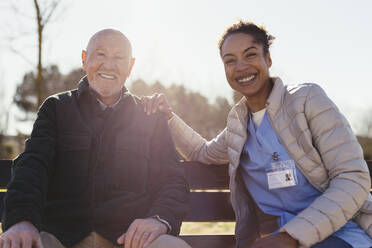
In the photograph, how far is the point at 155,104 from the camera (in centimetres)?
287

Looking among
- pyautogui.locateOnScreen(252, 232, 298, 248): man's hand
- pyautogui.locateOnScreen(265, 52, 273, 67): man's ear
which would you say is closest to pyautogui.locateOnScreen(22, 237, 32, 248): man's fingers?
pyautogui.locateOnScreen(252, 232, 298, 248): man's hand

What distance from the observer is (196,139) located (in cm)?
333

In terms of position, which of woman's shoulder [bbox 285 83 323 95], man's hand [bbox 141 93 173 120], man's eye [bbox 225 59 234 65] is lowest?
man's hand [bbox 141 93 173 120]

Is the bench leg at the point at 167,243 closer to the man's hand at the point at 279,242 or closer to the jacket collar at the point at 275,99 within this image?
the man's hand at the point at 279,242

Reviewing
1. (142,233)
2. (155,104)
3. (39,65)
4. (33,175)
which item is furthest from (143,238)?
(39,65)

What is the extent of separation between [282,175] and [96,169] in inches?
48.1

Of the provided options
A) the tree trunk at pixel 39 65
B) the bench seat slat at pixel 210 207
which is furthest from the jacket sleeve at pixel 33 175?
the tree trunk at pixel 39 65

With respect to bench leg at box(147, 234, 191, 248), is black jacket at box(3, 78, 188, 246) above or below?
above

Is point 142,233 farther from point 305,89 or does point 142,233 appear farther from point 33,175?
point 305,89

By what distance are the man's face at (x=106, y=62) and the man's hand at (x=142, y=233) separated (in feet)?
3.31

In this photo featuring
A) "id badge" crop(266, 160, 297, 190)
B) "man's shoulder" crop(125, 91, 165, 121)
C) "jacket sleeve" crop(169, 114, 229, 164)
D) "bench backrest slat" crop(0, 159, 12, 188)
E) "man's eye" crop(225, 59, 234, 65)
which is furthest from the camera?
"jacket sleeve" crop(169, 114, 229, 164)

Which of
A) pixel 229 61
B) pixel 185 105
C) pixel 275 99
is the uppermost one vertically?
pixel 229 61

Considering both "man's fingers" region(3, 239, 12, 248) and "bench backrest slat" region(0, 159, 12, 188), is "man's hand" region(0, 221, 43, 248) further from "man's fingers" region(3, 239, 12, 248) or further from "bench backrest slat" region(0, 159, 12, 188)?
"bench backrest slat" region(0, 159, 12, 188)

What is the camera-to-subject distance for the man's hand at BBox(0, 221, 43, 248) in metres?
1.96
